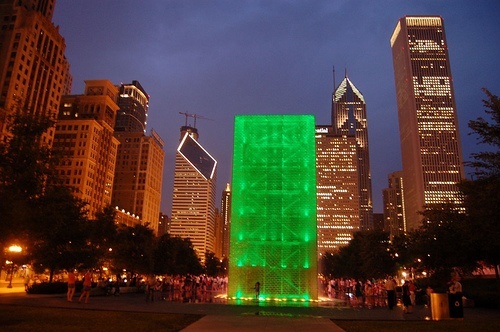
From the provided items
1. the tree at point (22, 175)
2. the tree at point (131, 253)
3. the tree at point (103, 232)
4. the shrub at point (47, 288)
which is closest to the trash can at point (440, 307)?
the tree at point (22, 175)

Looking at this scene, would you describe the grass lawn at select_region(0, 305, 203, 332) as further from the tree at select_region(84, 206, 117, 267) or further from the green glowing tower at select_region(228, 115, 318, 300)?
the tree at select_region(84, 206, 117, 267)

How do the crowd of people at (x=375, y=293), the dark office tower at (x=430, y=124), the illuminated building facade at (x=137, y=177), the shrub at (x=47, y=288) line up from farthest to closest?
the dark office tower at (x=430, y=124), the illuminated building facade at (x=137, y=177), the shrub at (x=47, y=288), the crowd of people at (x=375, y=293)

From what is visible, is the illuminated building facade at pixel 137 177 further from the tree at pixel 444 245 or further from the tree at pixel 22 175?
the tree at pixel 22 175

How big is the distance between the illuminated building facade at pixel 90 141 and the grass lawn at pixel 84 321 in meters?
111

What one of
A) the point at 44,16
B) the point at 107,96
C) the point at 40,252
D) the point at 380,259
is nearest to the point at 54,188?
the point at 40,252

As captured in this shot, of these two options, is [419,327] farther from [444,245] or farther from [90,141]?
[90,141]

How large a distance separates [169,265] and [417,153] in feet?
513

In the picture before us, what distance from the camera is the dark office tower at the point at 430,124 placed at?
603 feet

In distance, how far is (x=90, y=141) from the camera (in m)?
133

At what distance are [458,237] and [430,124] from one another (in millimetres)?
171841

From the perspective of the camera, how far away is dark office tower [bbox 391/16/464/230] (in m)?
184

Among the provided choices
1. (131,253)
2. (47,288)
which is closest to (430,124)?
(131,253)

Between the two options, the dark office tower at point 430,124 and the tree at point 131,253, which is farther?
the dark office tower at point 430,124

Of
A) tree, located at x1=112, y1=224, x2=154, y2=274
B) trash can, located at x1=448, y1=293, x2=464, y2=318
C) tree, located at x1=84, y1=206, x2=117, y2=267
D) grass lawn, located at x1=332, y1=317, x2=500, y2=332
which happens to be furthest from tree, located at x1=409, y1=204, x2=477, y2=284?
tree, located at x1=112, y1=224, x2=154, y2=274
